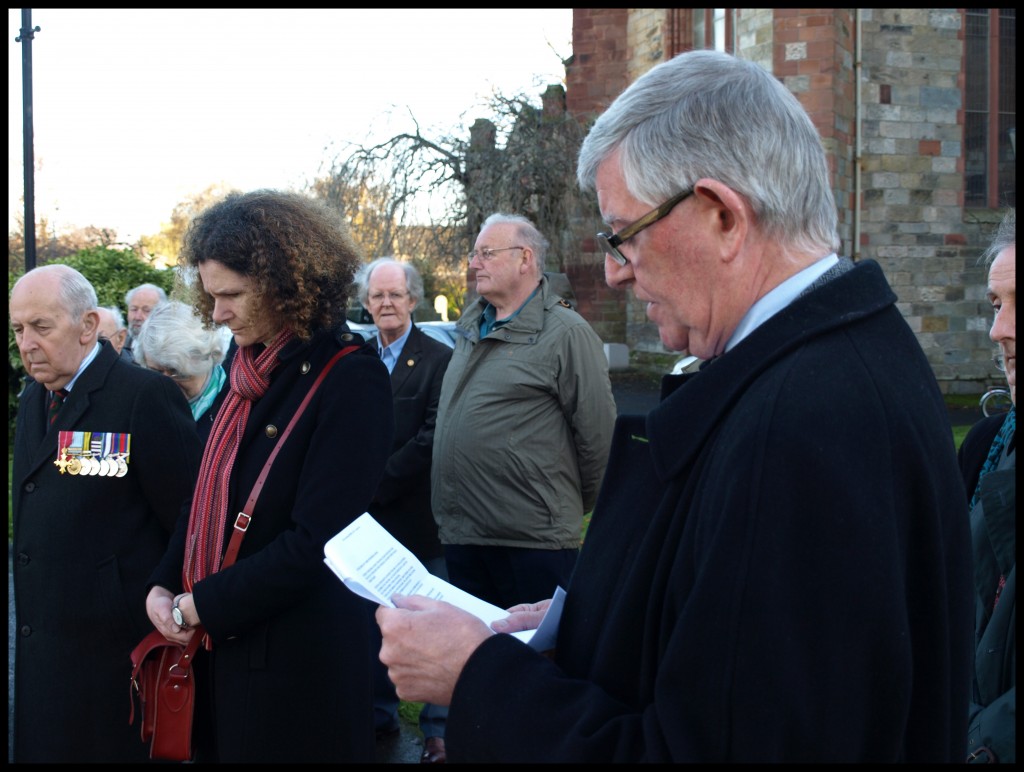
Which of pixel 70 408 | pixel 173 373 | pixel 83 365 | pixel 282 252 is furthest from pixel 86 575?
pixel 173 373

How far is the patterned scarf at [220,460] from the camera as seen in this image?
276 cm

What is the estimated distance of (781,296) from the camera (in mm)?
1427

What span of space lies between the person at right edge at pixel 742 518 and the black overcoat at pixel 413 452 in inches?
129

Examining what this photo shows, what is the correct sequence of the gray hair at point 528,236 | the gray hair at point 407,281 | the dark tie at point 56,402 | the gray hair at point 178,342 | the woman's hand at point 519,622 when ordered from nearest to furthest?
the woman's hand at point 519,622 → the dark tie at point 56,402 → the gray hair at point 178,342 → the gray hair at point 528,236 → the gray hair at point 407,281

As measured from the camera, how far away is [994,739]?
2.03m

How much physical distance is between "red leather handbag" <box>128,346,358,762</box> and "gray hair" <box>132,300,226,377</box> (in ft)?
6.39

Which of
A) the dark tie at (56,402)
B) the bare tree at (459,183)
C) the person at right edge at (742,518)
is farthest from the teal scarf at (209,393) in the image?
the bare tree at (459,183)

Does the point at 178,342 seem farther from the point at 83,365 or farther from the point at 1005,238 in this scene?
the point at 1005,238

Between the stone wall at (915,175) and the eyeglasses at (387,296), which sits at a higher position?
the stone wall at (915,175)

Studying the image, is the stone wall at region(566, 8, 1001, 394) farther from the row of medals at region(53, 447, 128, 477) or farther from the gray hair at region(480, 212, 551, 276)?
the row of medals at region(53, 447, 128, 477)

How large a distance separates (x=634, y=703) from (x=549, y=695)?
0.13 m

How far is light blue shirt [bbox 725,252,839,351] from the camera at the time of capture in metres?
1.42

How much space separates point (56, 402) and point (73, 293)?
395mm

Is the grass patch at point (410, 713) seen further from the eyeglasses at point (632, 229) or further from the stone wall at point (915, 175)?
the stone wall at point (915, 175)
